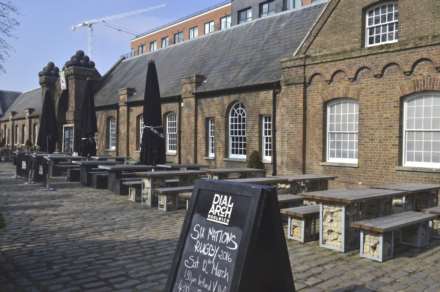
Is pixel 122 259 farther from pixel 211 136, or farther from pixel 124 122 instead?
pixel 124 122

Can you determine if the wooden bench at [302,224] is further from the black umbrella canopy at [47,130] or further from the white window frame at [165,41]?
the white window frame at [165,41]

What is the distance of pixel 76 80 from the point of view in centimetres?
3052

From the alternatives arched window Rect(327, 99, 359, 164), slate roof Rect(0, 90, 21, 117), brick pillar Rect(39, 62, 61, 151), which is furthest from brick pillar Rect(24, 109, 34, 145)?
arched window Rect(327, 99, 359, 164)

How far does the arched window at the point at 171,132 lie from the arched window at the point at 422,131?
13.1 meters

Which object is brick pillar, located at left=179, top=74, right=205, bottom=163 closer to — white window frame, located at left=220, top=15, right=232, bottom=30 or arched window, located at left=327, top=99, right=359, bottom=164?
arched window, located at left=327, top=99, right=359, bottom=164

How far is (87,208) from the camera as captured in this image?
1090cm

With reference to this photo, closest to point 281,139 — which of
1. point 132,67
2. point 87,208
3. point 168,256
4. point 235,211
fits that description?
point 87,208

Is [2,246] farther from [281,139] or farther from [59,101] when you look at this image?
[59,101]

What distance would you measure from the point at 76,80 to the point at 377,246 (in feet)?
93.5

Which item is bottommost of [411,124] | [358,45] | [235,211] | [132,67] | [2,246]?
[2,246]

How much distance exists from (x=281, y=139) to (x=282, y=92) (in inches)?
71.0

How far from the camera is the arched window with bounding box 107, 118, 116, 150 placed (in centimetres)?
2812

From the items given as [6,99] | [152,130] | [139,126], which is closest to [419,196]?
[152,130]

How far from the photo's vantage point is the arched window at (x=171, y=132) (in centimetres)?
2209
